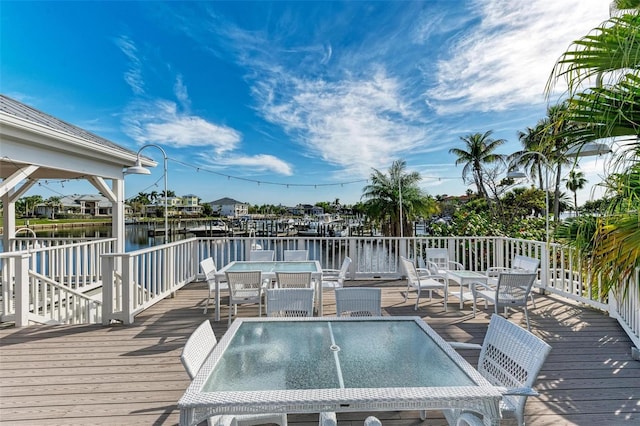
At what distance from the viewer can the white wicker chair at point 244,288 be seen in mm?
3941

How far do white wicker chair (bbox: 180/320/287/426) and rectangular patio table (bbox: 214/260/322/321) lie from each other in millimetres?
2337

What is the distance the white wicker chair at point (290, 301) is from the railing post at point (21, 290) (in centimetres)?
356

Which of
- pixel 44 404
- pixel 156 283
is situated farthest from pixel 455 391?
pixel 156 283

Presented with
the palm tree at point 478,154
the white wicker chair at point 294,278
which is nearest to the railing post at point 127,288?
the white wicker chair at point 294,278

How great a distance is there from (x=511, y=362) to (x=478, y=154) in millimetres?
23070

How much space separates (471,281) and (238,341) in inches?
148

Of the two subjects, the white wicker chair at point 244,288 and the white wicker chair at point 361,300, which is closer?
the white wicker chair at point 361,300

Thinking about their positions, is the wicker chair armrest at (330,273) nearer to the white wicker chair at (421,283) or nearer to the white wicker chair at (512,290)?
the white wicker chair at (421,283)

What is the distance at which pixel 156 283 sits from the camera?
16.5 ft

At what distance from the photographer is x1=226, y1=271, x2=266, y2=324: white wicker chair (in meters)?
3.94

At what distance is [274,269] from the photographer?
4621 millimetres

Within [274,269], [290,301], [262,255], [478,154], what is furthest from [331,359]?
[478,154]

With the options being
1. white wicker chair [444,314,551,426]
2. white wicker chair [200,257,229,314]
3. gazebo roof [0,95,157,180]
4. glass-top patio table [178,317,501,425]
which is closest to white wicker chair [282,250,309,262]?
white wicker chair [200,257,229,314]

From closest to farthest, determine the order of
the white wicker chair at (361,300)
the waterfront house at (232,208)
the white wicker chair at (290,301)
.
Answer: the white wicker chair at (290,301) → the white wicker chair at (361,300) → the waterfront house at (232,208)
